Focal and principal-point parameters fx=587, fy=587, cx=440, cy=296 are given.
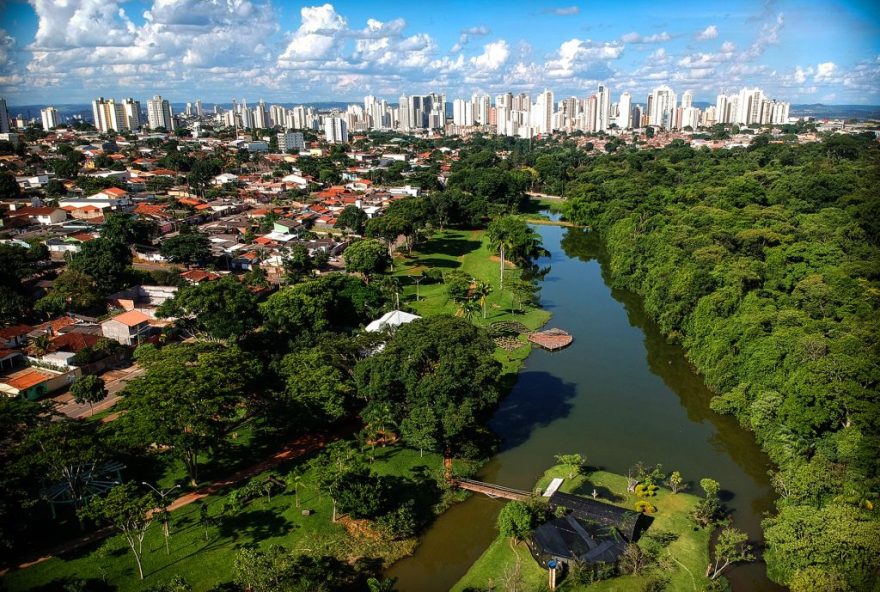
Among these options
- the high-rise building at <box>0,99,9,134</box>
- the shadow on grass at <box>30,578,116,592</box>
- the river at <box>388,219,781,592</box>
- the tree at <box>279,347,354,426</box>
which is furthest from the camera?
the high-rise building at <box>0,99,9,134</box>

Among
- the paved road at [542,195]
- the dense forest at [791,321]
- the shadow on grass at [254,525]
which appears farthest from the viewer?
the paved road at [542,195]

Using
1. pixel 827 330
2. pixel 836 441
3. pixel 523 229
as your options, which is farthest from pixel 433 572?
pixel 523 229

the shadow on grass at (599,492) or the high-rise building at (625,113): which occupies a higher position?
the high-rise building at (625,113)

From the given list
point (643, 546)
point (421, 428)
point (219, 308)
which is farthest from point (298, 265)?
point (643, 546)

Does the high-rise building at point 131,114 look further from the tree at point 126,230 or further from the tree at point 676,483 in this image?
the tree at point 676,483

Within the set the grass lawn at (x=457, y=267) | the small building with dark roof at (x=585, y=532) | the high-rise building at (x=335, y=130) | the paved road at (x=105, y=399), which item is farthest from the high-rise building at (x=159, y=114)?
the small building with dark roof at (x=585, y=532)

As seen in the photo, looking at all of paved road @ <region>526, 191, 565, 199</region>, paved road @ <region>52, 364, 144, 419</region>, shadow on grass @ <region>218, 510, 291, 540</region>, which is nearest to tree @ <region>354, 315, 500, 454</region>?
shadow on grass @ <region>218, 510, 291, 540</region>

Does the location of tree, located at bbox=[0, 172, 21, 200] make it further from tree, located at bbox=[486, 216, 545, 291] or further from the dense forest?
the dense forest
